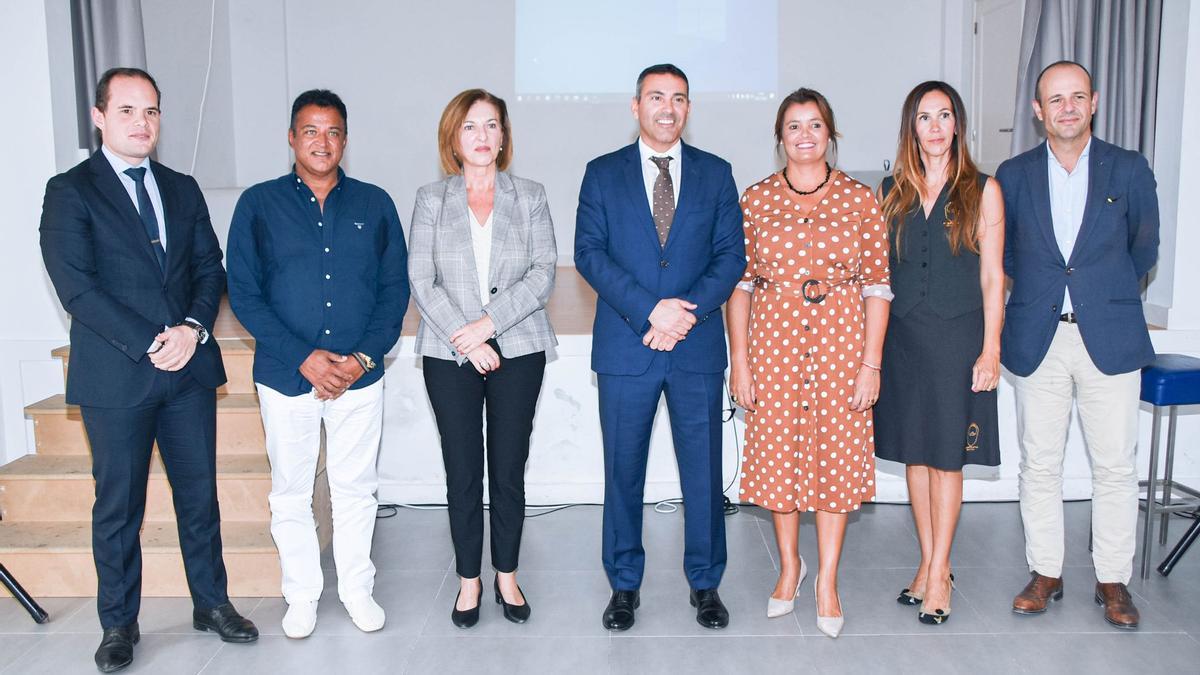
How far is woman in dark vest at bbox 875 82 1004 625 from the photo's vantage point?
9.54 feet

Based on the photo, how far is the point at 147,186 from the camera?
2861 millimetres

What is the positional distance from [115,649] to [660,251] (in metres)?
2.02

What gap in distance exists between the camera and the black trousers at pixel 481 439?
2.96 m

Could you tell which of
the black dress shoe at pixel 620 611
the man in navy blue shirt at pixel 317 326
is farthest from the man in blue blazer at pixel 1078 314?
the man in navy blue shirt at pixel 317 326

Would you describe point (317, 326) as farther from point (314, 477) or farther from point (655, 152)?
point (655, 152)

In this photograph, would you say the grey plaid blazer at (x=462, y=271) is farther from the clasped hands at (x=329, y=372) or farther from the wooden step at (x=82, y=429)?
the wooden step at (x=82, y=429)

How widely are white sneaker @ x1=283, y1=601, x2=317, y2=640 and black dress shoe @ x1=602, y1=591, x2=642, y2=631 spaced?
95 cm

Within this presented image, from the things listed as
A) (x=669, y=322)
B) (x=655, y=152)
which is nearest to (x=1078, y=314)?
(x=669, y=322)

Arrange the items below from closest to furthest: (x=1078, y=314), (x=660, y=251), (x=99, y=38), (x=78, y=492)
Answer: (x=660, y=251)
(x=1078, y=314)
(x=78, y=492)
(x=99, y=38)

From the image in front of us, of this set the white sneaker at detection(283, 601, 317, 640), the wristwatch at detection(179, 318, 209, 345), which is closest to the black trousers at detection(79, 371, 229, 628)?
the wristwatch at detection(179, 318, 209, 345)

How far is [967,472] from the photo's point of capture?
430 cm

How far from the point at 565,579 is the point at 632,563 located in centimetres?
48

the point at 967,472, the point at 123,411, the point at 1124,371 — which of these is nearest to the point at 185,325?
the point at 123,411

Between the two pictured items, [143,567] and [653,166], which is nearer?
[653,166]
